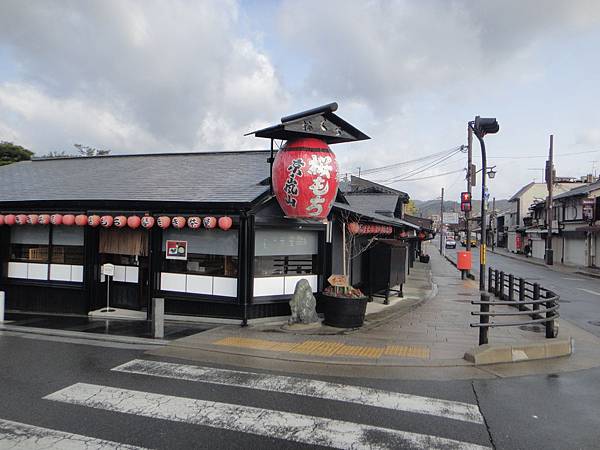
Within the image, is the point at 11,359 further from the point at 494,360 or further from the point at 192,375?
the point at 494,360

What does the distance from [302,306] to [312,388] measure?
459 cm

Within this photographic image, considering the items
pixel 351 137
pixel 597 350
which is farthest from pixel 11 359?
pixel 597 350

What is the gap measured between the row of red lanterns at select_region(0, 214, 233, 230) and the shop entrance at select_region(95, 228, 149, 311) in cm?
74

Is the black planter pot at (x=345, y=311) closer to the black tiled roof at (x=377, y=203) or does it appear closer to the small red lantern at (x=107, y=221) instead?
the small red lantern at (x=107, y=221)

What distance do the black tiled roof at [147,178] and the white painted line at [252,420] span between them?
5890 mm

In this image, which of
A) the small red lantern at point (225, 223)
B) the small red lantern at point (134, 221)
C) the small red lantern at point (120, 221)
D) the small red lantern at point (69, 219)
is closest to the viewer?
the small red lantern at point (225, 223)

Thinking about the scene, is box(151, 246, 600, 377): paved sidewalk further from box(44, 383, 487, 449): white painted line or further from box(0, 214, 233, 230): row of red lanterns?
box(0, 214, 233, 230): row of red lanterns

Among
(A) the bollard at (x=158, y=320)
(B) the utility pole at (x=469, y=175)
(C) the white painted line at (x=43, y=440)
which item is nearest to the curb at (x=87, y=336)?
(A) the bollard at (x=158, y=320)

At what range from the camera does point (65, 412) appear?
5.56 m

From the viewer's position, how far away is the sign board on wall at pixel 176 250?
12133mm

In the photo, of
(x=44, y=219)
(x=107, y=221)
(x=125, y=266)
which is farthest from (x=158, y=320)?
(x=44, y=219)

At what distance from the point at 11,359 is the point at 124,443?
4809 mm

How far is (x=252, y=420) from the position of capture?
5.40m

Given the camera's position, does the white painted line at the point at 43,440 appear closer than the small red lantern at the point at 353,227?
Yes
